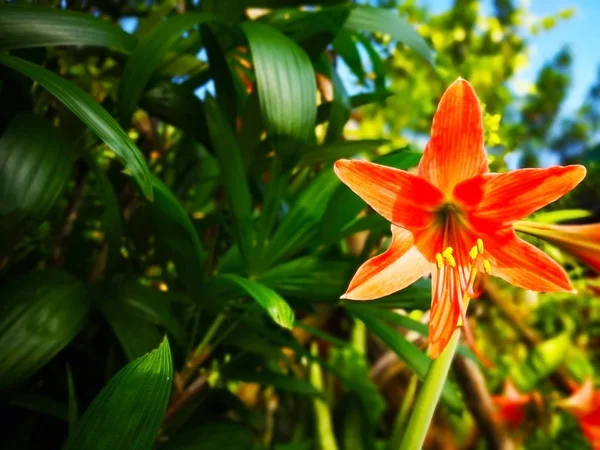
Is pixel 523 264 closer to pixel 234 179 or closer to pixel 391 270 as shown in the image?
pixel 391 270

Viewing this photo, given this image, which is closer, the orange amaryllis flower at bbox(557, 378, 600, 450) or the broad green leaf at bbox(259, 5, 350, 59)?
the broad green leaf at bbox(259, 5, 350, 59)

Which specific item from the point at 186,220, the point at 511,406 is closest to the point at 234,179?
the point at 186,220

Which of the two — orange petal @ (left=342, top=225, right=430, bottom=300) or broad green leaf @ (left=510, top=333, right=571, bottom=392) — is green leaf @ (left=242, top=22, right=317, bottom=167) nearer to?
orange petal @ (left=342, top=225, right=430, bottom=300)

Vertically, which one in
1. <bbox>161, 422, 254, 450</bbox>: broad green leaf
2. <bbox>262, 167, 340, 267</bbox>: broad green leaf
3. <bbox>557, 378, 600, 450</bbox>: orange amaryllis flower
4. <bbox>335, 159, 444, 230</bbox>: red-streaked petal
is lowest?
<bbox>557, 378, 600, 450</bbox>: orange amaryllis flower

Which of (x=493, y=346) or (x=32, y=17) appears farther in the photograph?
(x=493, y=346)

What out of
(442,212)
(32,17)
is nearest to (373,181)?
(442,212)

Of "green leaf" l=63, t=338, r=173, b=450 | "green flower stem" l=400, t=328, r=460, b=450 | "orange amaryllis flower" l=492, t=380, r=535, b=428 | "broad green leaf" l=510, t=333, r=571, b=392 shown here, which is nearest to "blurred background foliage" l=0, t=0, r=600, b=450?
"green leaf" l=63, t=338, r=173, b=450

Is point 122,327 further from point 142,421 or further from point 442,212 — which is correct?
point 442,212
